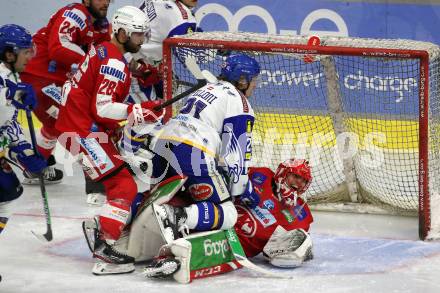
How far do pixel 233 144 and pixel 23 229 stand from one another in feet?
4.86

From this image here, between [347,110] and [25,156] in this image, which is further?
[347,110]

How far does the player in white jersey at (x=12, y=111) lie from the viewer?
4.12m

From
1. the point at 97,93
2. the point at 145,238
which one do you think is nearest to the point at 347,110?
the point at 97,93

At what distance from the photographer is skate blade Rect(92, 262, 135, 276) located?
443cm

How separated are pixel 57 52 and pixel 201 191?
2.04 meters

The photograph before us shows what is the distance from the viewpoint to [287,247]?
4605mm

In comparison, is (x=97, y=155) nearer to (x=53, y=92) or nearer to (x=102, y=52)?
(x=102, y=52)

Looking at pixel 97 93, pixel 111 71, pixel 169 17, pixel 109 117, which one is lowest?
pixel 109 117

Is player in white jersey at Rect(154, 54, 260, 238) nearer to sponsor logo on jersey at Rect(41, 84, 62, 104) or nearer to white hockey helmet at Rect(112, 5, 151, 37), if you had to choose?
white hockey helmet at Rect(112, 5, 151, 37)

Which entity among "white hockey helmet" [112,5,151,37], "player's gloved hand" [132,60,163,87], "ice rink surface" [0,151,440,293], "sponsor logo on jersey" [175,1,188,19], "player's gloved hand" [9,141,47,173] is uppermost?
"white hockey helmet" [112,5,151,37]

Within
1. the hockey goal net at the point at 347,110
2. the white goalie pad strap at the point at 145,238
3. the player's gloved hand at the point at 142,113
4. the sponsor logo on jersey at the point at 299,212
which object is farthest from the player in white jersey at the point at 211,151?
the hockey goal net at the point at 347,110

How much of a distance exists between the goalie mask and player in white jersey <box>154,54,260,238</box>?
221 millimetres

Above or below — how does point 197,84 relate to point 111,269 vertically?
above

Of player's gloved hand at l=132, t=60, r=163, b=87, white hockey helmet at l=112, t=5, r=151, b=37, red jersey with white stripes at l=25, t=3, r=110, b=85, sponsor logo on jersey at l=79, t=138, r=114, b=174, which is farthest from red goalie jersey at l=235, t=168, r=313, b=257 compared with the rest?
red jersey with white stripes at l=25, t=3, r=110, b=85
